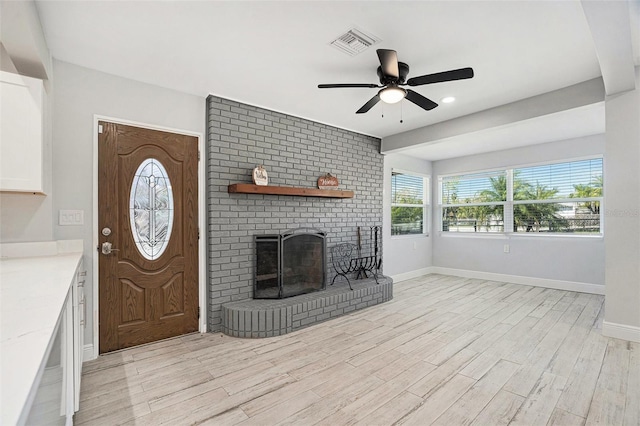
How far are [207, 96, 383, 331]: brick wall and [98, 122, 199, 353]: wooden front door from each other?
233 millimetres

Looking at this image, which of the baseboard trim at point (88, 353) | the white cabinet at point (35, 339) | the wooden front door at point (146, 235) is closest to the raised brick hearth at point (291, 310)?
the wooden front door at point (146, 235)

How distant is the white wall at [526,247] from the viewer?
494 cm

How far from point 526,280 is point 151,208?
6008 millimetres

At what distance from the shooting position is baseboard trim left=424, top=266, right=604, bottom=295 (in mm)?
4929

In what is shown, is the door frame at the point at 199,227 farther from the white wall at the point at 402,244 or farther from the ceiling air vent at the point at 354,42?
the white wall at the point at 402,244

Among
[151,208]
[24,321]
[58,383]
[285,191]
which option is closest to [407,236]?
[285,191]

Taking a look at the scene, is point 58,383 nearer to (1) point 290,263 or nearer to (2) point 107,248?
(2) point 107,248

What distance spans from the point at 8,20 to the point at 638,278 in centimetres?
532

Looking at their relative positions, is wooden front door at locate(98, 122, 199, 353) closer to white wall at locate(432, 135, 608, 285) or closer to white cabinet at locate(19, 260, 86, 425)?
white cabinet at locate(19, 260, 86, 425)

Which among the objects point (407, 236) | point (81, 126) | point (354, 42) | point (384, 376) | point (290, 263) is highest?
point (354, 42)

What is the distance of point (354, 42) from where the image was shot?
2.44 meters

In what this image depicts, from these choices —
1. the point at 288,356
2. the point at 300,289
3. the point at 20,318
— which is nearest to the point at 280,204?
the point at 300,289

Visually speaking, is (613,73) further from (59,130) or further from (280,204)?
(59,130)

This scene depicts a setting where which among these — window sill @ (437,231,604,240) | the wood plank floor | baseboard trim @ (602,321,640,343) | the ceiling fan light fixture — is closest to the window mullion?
window sill @ (437,231,604,240)
